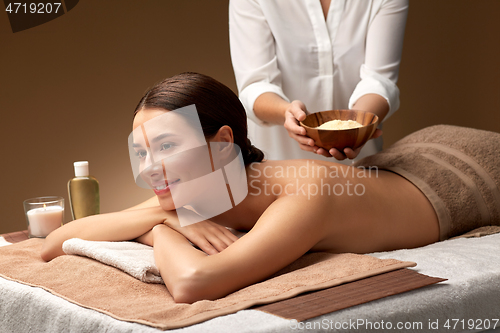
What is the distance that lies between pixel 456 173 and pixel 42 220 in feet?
4.09

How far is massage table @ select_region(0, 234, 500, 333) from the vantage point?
0.78 meters

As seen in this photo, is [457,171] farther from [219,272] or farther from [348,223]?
[219,272]

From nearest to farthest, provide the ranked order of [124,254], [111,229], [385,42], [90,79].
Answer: [124,254] < [111,229] < [385,42] < [90,79]

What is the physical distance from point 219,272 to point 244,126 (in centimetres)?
47

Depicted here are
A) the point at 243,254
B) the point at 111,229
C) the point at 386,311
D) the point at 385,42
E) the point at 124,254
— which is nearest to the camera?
the point at 386,311

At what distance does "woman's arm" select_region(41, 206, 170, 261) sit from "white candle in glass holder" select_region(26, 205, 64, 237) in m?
0.28

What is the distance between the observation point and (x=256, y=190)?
1.25m

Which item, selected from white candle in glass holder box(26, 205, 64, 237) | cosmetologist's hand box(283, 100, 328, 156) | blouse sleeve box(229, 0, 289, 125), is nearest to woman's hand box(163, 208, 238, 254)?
cosmetologist's hand box(283, 100, 328, 156)

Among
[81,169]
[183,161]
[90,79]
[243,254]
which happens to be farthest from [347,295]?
[90,79]

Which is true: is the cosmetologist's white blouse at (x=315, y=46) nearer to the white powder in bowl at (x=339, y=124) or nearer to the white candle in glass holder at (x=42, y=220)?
the white powder in bowl at (x=339, y=124)

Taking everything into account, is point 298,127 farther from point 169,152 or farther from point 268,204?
point 169,152

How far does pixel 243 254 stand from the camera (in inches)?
38.0

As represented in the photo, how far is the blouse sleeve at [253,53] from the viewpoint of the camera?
1.80 m

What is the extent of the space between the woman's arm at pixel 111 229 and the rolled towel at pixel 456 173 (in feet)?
2.18
